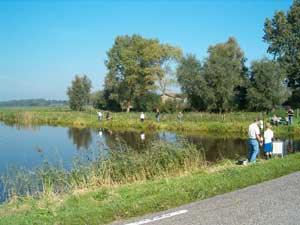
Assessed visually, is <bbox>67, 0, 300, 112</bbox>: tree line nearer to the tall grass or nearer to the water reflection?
the water reflection

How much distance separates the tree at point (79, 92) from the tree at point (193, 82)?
26935 mm

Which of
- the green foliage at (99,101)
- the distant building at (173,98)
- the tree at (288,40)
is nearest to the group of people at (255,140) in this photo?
the tree at (288,40)

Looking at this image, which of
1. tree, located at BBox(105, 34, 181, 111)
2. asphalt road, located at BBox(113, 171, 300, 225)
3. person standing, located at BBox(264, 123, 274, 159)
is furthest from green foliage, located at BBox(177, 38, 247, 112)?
asphalt road, located at BBox(113, 171, 300, 225)

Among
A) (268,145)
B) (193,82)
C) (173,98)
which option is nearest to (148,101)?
(173,98)

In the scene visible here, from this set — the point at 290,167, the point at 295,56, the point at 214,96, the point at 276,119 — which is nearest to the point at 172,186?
the point at 290,167

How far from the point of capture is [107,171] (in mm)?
13297

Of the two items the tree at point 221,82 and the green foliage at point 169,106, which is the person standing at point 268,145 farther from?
the green foliage at point 169,106

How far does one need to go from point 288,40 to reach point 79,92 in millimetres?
44131

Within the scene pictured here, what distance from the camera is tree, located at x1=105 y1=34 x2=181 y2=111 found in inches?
2852

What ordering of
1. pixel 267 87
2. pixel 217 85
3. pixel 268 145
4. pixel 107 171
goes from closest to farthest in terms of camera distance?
pixel 107 171
pixel 268 145
pixel 267 87
pixel 217 85

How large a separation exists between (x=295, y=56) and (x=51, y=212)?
59.4 m

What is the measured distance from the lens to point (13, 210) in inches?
353

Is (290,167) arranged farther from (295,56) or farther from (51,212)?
(295,56)

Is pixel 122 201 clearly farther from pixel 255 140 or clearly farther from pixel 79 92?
pixel 79 92
